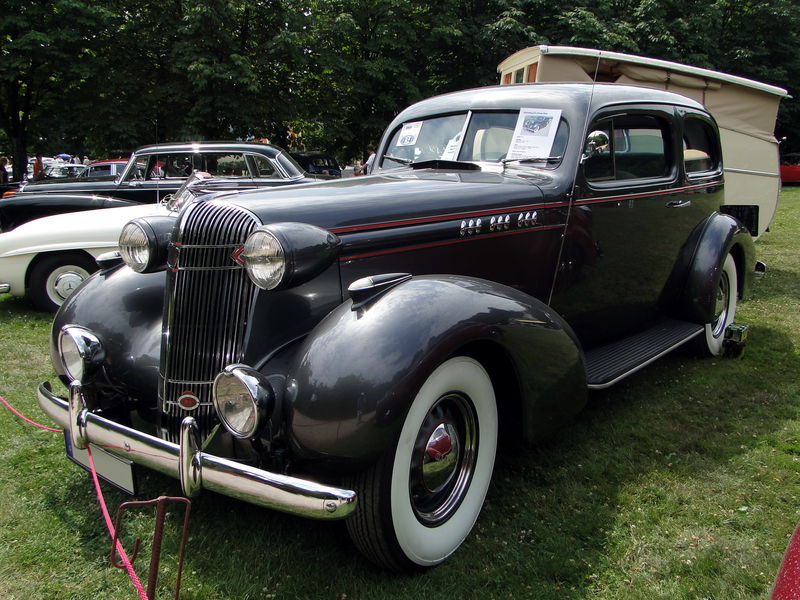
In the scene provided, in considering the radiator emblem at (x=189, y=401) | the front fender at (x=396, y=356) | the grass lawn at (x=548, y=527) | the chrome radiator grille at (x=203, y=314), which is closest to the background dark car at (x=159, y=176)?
the grass lawn at (x=548, y=527)

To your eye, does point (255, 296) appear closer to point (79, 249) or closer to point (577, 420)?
point (577, 420)

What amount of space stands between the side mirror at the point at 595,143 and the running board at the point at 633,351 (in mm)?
1146

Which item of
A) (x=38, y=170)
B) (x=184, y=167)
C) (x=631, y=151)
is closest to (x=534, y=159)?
(x=631, y=151)

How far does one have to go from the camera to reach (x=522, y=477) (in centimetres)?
291

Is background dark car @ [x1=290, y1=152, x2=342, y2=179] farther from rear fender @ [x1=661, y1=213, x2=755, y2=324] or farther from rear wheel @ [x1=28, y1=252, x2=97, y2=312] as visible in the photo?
rear fender @ [x1=661, y1=213, x2=755, y2=324]

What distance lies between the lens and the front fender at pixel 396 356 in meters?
1.96

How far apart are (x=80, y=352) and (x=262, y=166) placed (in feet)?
18.1

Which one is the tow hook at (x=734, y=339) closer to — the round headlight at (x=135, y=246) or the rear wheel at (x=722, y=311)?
the rear wheel at (x=722, y=311)

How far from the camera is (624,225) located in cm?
367

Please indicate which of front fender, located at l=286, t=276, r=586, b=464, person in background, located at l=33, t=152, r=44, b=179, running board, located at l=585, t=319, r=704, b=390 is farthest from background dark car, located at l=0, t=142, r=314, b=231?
person in background, located at l=33, t=152, r=44, b=179

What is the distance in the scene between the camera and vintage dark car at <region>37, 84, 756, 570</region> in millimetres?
2014

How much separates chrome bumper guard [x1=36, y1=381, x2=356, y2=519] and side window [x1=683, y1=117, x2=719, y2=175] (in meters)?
3.57

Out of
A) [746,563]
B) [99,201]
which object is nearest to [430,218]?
[746,563]

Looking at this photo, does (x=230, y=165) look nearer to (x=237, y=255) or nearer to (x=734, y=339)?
(x=237, y=255)
